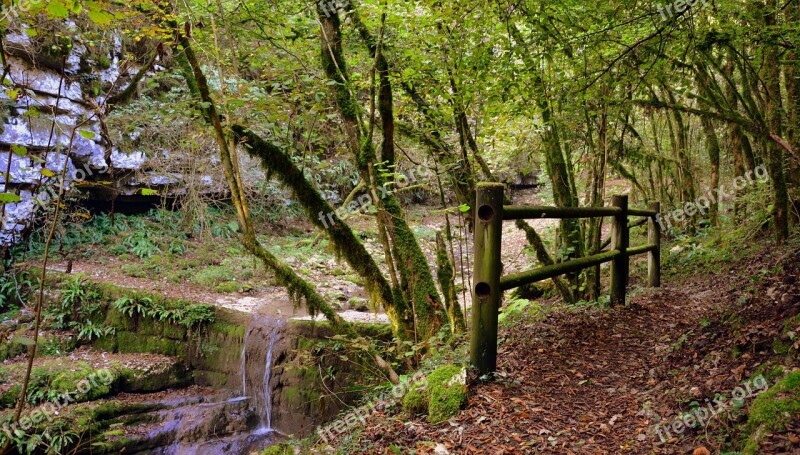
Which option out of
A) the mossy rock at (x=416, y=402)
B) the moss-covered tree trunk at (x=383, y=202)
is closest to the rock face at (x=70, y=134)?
the moss-covered tree trunk at (x=383, y=202)

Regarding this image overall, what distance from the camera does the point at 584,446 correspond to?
2.67 meters

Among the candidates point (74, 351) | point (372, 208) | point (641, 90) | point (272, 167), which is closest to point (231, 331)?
point (74, 351)

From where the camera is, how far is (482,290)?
10.8 ft

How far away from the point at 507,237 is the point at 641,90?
35.0 ft

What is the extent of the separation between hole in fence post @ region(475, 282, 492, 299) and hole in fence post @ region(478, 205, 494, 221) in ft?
1.53

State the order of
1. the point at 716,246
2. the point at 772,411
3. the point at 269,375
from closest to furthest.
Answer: the point at 772,411 < the point at 716,246 < the point at 269,375

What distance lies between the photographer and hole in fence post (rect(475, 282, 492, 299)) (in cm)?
328

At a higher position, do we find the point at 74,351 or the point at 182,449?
the point at 74,351

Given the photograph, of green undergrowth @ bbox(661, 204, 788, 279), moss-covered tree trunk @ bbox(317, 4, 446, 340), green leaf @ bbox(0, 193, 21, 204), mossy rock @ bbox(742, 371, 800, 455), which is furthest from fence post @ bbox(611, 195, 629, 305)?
green leaf @ bbox(0, 193, 21, 204)

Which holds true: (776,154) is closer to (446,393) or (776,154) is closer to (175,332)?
(446,393)

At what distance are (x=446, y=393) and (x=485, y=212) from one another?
1276 mm

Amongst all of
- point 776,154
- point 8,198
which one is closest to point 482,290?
point 8,198

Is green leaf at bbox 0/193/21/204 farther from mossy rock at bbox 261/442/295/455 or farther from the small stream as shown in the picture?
the small stream

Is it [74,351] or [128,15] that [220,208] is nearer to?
[74,351]
